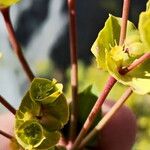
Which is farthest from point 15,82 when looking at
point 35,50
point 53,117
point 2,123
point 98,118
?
point 53,117

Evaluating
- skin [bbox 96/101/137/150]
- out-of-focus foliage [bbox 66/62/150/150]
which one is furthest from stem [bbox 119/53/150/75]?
out-of-focus foliage [bbox 66/62/150/150]

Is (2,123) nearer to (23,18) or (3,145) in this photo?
(3,145)

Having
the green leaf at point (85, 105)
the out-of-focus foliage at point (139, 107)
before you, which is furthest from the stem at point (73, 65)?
the out-of-focus foliage at point (139, 107)

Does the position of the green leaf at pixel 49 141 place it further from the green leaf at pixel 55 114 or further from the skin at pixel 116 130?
the skin at pixel 116 130

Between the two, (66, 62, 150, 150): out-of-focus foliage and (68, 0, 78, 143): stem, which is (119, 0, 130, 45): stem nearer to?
(68, 0, 78, 143): stem

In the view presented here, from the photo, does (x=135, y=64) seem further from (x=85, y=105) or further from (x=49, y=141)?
(x=85, y=105)

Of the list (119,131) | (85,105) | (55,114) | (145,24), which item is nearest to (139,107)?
(119,131)
